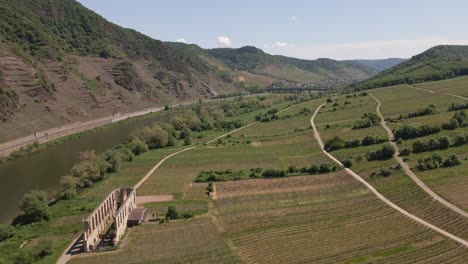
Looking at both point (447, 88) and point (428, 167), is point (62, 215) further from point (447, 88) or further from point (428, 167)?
point (447, 88)

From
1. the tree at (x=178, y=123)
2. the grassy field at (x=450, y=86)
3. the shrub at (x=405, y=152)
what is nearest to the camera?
the shrub at (x=405, y=152)

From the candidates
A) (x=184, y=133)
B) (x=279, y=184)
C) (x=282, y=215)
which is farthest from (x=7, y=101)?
(x=282, y=215)

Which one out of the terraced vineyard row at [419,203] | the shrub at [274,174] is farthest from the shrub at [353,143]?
the shrub at [274,174]

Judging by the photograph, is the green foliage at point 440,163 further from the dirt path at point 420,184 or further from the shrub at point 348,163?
the shrub at point 348,163

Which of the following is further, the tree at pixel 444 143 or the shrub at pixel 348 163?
the tree at pixel 444 143

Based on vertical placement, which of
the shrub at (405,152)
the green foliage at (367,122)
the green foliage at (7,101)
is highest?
the green foliage at (7,101)

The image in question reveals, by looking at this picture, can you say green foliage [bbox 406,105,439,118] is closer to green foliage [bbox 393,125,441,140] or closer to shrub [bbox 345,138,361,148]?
green foliage [bbox 393,125,441,140]
